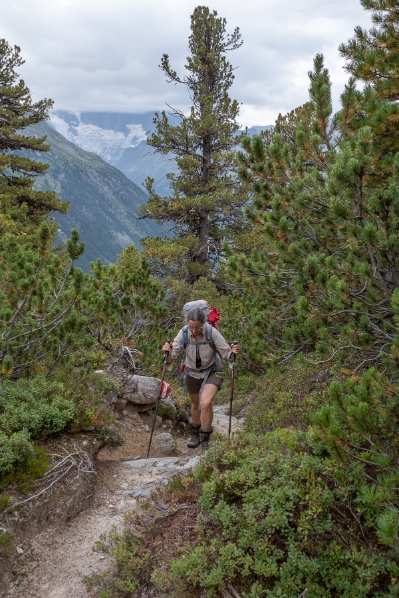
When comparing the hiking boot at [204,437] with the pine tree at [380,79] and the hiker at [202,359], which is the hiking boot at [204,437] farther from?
the pine tree at [380,79]

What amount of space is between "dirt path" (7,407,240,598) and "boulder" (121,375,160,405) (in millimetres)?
1956

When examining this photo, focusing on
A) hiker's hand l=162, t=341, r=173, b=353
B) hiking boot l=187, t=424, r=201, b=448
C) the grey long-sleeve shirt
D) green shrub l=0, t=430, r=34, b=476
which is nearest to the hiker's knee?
the grey long-sleeve shirt

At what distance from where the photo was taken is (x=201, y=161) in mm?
18078

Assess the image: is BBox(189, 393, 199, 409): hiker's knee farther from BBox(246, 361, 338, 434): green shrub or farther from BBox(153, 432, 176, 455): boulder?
BBox(153, 432, 176, 455): boulder

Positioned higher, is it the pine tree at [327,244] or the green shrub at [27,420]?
the pine tree at [327,244]

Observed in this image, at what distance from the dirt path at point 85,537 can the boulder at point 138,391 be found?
1956 mm

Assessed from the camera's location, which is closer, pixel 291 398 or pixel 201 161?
pixel 291 398

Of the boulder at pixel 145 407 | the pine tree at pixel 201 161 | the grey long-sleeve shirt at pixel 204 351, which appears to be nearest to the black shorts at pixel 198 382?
the grey long-sleeve shirt at pixel 204 351

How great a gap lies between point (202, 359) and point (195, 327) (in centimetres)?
61

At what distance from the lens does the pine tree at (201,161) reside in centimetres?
1666

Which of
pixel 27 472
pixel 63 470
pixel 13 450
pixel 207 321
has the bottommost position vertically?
pixel 63 470

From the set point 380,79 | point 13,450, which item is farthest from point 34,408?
point 380,79

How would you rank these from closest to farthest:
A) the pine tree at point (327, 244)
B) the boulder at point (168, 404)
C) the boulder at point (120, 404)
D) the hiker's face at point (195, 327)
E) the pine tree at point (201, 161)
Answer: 1. the pine tree at point (327, 244)
2. the hiker's face at point (195, 327)
3. the boulder at point (120, 404)
4. the boulder at point (168, 404)
5. the pine tree at point (201, 161)

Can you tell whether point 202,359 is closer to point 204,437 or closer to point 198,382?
point 198,382
